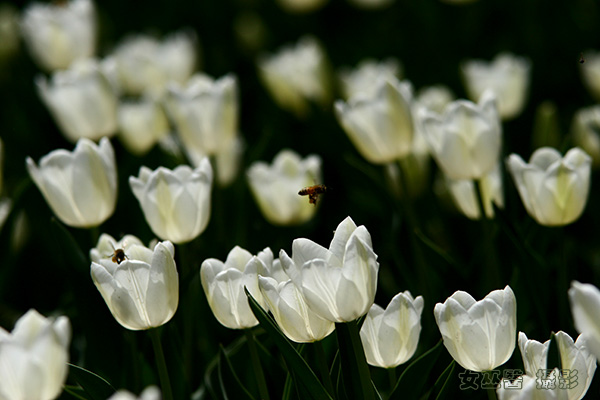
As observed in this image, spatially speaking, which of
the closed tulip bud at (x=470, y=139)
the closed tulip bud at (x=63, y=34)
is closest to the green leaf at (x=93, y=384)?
the closed tulip bud at (x=470, y=139)

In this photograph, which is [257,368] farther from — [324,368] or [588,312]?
[588,312]

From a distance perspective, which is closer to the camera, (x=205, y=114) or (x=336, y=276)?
(x=336, y=276)

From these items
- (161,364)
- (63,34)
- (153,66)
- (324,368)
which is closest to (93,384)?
(161,364)

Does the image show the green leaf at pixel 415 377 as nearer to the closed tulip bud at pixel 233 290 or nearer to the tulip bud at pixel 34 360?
the closed tulip bud at pixel 233 290

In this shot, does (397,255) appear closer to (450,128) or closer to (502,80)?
(450,128)

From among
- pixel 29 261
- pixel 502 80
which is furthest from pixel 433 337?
pixel 29 261

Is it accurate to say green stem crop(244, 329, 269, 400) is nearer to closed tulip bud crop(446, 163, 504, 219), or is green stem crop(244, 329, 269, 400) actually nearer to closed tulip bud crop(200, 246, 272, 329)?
closed tulip bud crop(200, 246, 272, 329)
